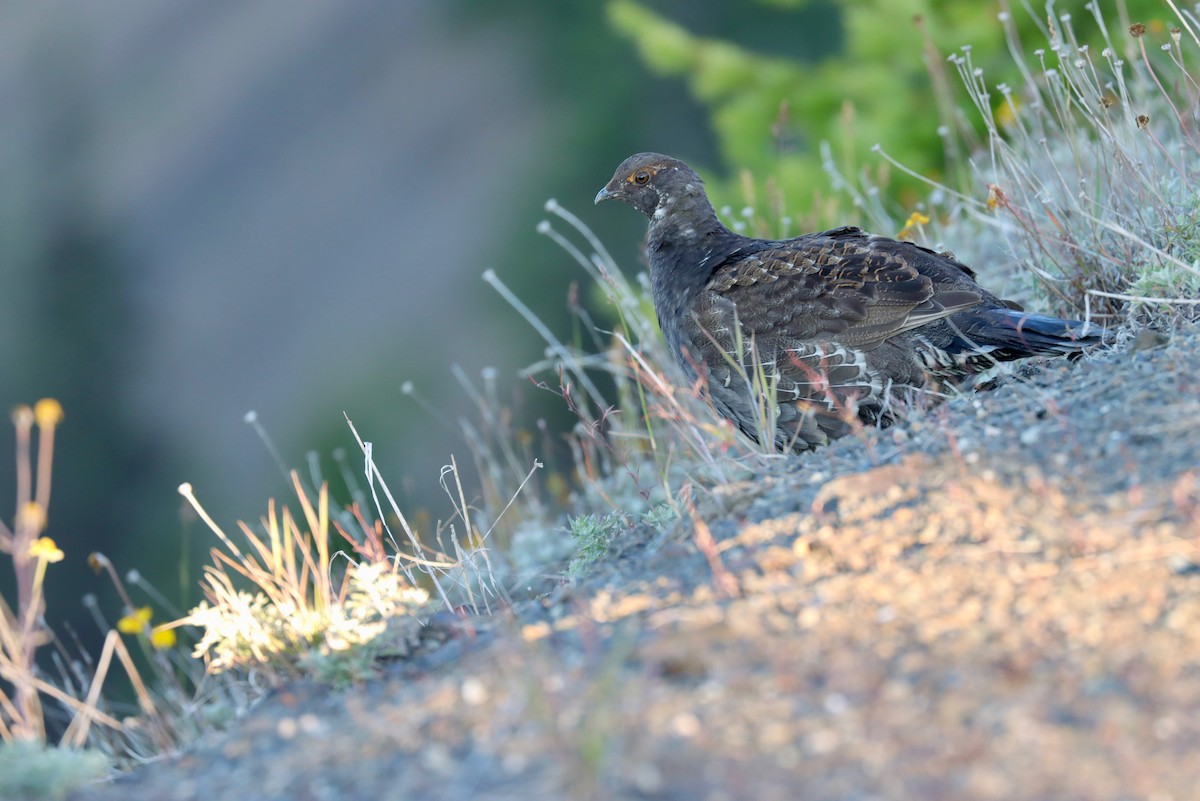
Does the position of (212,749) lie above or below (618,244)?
above

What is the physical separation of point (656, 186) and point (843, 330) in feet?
4.71

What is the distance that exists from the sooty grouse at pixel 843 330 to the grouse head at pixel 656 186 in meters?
0.68

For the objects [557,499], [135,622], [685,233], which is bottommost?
[557,499]

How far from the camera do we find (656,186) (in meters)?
5.72

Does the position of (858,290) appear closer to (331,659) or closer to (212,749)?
(331,659)

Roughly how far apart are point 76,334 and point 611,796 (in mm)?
15122

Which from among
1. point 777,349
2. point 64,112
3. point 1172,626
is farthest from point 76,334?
point 1172,626

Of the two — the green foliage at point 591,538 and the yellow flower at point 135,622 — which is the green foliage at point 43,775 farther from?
the green foliage at point 591,538

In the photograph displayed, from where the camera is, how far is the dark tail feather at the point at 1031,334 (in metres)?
4.29

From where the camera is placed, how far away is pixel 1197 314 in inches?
166

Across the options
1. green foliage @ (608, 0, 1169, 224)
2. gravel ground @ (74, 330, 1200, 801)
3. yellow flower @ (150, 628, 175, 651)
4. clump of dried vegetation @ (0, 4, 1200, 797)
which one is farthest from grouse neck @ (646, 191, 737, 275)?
green foliage @ (608, 0, 1169, 224)

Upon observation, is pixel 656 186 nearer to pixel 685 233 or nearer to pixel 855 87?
pixel 685 233

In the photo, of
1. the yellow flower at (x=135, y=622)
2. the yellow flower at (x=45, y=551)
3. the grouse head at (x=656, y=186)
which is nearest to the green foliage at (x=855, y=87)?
the grouse head at (x=656, y=186)

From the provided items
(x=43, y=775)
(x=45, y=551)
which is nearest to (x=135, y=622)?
(x=45, y=551)
